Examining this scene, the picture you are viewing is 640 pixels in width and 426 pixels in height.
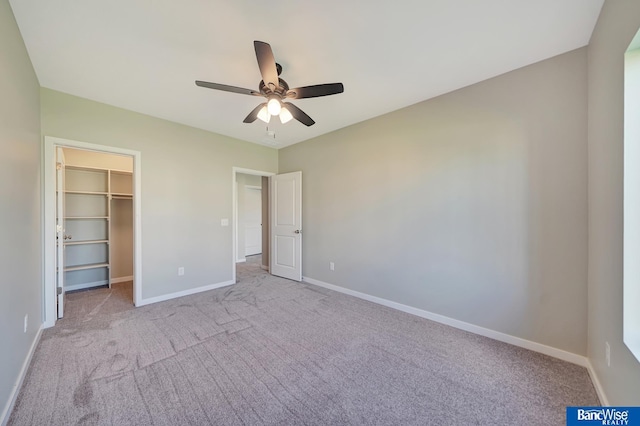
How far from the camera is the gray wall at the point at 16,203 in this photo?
1477mm

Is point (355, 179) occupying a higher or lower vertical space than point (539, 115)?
lower

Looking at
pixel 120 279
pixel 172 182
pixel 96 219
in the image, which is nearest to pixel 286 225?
pixel 172 182

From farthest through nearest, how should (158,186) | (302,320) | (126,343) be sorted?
(158,186) → (302,320) → (126,343)

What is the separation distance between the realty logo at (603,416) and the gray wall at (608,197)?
5cm

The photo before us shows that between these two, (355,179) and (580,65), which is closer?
(580,65)

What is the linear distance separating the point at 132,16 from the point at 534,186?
11.4ft

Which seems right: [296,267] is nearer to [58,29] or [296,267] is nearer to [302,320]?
[302,320]

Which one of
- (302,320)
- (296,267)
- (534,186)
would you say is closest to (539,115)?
(534,186)

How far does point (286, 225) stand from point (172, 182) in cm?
201

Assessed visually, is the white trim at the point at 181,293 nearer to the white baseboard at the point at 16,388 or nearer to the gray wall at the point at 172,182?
the gray wall at the point at 172,182

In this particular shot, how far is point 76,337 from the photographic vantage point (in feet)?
7.73

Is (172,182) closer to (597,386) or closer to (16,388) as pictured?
(16,388)

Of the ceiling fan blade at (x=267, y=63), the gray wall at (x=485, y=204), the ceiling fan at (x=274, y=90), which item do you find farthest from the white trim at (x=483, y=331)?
the ceiling fan blade at (x=267, y=63)

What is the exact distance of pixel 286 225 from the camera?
4586mm
